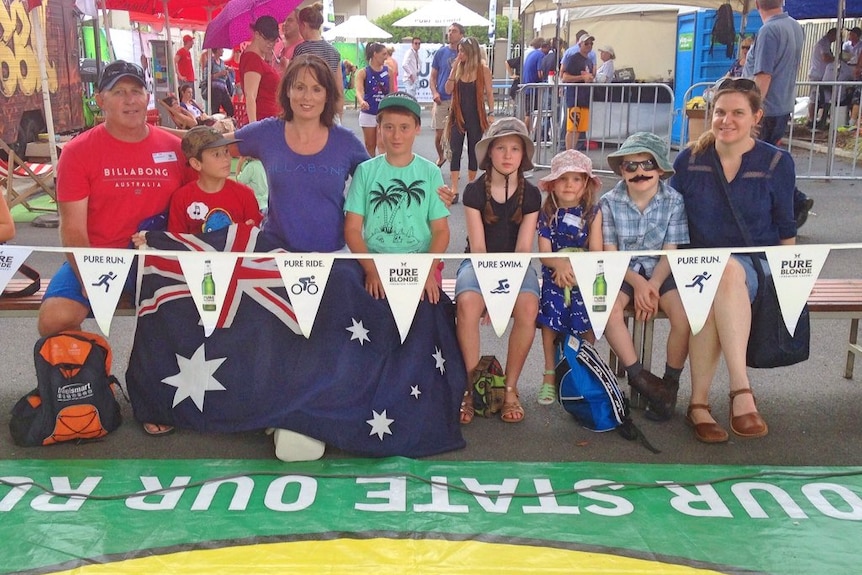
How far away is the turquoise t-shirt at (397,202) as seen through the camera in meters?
4.05

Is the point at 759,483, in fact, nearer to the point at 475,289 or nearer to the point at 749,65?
the point at 475,289

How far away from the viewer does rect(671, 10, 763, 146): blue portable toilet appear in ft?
46.6

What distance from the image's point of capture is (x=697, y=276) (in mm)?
3605

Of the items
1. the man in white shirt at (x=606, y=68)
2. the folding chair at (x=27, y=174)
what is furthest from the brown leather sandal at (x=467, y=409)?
the man in white shirt at (x=606, y=68)

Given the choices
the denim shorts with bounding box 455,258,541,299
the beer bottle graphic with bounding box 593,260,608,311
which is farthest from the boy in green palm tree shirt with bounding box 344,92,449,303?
the beer bottle graphic with bounding box 593,260,608,311

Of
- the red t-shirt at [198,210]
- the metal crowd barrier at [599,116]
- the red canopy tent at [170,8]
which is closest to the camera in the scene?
the red t-shirt at [198,210]

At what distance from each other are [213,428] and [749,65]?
6.52 meters

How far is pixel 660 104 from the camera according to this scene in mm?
13992

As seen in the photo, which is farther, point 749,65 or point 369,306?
point 749,65

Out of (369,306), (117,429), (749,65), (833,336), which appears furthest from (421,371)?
(749,65)

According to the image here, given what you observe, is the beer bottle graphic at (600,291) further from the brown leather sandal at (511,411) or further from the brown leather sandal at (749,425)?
the brown leather sandal at (749,425)

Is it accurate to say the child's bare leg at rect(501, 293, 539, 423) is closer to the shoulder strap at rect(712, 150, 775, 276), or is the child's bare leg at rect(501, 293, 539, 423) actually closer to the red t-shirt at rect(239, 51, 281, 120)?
the shoulder strap at rect(712, 150, 775, 276)

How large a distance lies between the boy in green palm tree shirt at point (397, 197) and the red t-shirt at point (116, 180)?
37.1 inches

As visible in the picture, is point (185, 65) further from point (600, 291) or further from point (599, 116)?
point (600, 291)
